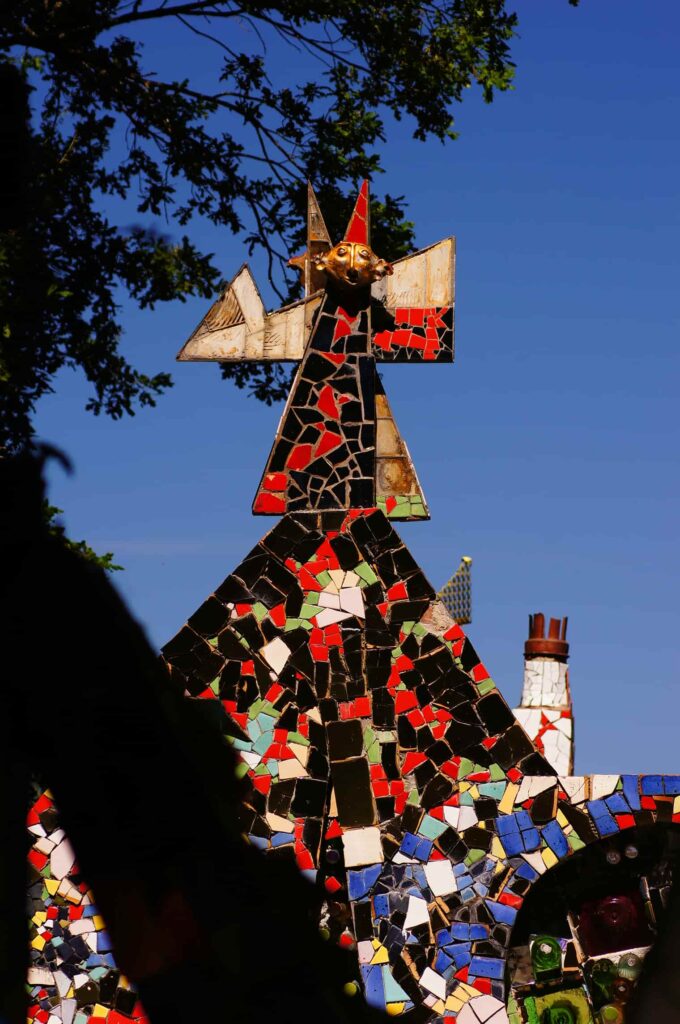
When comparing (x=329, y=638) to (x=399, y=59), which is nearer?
(x=329, y=638)

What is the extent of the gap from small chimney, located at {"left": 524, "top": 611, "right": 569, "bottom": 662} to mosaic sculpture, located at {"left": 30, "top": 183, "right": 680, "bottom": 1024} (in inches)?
159

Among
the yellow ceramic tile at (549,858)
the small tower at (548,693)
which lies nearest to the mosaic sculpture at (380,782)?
the yellow ceramic tile at (549,858)

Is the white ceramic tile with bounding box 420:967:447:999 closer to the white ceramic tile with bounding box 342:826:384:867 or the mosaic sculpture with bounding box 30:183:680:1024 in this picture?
the mosaic sculpture with bounding box 30:183:680:1024

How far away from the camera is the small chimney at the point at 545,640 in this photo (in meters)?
9.30

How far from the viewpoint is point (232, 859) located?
2018 mm

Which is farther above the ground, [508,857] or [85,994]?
[508,857]

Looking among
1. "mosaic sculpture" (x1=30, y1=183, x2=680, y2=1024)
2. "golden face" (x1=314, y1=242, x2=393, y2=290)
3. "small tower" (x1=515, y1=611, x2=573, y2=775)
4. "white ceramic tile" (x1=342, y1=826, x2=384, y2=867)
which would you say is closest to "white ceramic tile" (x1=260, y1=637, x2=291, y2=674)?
"mosaic sculpture" (x1=30, y1=183, x2=680, y2=1024)

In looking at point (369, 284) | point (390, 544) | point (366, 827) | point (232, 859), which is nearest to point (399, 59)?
point (369, 284)

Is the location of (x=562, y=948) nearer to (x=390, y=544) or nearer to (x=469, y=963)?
(x=469, y=963)

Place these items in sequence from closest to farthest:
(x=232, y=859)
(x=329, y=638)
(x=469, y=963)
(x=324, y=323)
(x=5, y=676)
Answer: (x=5, y=676)
(x=232, y=859)
(x=469, y=963)
(x=329, y=638)
(x=324, y=323)

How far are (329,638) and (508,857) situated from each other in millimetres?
1067

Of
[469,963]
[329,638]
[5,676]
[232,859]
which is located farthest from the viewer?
[329,638]

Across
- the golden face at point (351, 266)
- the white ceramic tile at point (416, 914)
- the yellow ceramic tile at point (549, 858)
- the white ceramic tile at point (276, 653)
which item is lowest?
the white ceramic tile at point (416, 914)

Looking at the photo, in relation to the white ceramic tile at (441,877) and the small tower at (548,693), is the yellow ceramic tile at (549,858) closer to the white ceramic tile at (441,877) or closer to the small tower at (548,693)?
the white ceramic tile at (441,877)
